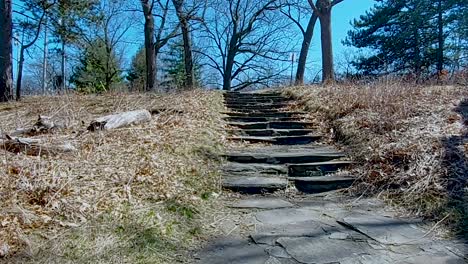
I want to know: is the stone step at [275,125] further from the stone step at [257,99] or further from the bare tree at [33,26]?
the bare tree at [33,26]

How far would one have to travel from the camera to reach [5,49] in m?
8.46

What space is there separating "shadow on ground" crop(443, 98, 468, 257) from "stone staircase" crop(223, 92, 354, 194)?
3.02 feet

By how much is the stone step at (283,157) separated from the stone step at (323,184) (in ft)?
1.83

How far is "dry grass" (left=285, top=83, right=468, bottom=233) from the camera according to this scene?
9.96 feet

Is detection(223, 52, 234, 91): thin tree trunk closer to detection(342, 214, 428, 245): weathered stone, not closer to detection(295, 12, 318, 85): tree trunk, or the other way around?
detection(295, 12, 318, 85): tree trunk

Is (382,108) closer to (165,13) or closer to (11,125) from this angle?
(11,125)

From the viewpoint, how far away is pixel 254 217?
2902 mm

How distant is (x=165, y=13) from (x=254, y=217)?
13939 mm

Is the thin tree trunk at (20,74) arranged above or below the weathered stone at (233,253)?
above

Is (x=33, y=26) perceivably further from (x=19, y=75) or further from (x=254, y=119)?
(x=254, y=119)

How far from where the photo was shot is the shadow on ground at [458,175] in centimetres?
263

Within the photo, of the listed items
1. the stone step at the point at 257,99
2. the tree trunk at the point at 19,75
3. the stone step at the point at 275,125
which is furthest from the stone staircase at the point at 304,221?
the tree trunk at the point at 19,75

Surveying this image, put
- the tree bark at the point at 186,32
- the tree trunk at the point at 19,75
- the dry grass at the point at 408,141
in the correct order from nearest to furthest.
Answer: the dry grass at the point at 408,141 < the tree trunk at the point at 19,75 < the tree bark at the point at 186,32

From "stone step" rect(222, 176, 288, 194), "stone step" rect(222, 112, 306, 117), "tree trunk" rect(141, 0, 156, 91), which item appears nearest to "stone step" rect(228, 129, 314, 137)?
"stone step" rect(222, 112, 306, 117)
